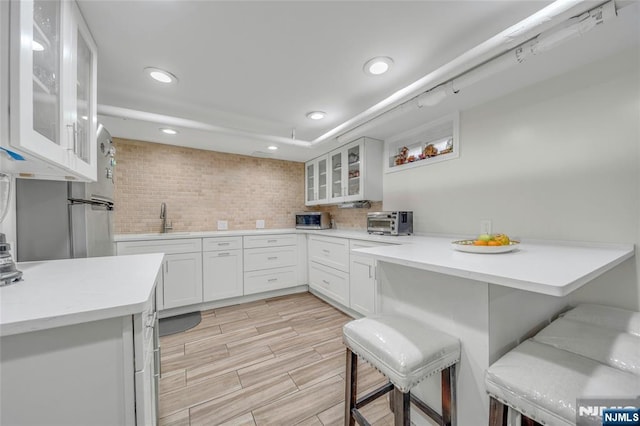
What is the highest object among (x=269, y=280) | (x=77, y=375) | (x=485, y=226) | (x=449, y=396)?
(x=485, y=226)

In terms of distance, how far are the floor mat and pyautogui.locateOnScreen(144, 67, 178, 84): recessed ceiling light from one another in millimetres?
2352

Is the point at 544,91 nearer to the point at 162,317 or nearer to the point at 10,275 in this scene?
the point at 10,275

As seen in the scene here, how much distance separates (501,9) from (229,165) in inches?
136

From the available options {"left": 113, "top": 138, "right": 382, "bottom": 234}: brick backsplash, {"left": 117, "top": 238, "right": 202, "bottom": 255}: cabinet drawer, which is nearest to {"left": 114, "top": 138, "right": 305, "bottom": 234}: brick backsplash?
{"left": 113, "top": 138, "right": 382, "bottom": 234}: brick backsplash

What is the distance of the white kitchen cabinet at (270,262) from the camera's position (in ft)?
10.7

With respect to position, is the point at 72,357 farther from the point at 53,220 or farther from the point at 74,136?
the point at 53,220

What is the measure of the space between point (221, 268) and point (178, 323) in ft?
2.42

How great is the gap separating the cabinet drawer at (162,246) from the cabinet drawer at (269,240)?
0.62m

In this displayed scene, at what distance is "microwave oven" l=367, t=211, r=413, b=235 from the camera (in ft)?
8.45

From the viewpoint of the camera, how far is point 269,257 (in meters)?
3.41

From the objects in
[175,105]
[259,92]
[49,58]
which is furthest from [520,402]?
[175,105]

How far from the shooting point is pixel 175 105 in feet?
7.38

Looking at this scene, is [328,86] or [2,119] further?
[328,86]

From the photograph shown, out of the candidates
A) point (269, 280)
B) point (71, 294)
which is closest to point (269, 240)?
point (269, 280)
